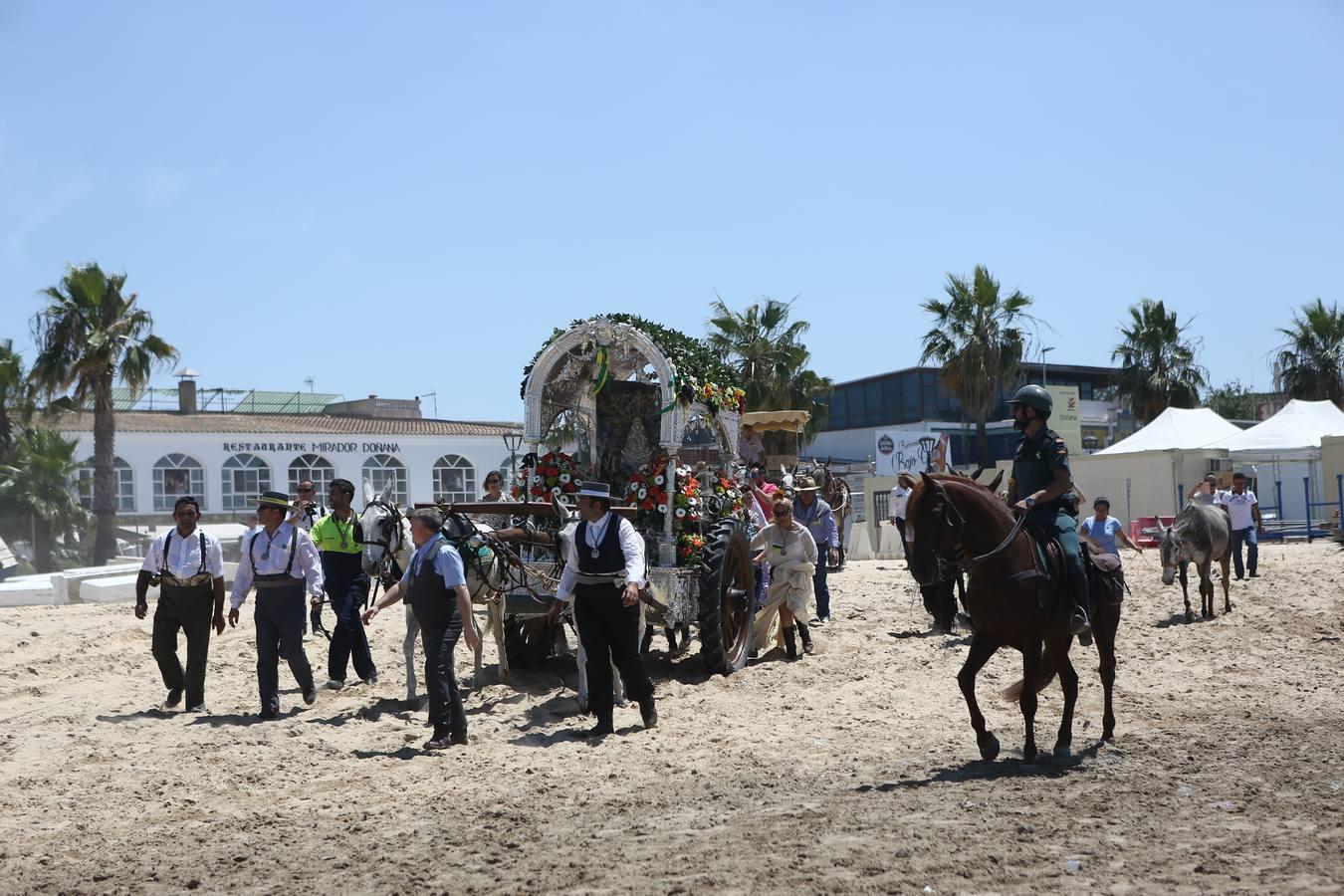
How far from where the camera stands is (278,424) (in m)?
47.9

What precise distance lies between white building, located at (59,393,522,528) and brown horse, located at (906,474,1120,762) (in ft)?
111

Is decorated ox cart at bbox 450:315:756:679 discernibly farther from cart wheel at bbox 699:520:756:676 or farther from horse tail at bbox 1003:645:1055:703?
horse tail at bbox 1003:645:1055:703

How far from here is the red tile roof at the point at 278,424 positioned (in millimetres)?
44562

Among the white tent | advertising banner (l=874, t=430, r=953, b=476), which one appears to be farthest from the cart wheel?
advertising banner (l=874, t=430, r=953, b=476)

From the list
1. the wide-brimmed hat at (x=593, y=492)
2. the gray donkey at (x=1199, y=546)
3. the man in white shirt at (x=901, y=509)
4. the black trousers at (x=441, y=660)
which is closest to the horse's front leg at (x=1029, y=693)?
the man in white shirt at (x=901, y=509)

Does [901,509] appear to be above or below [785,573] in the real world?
above

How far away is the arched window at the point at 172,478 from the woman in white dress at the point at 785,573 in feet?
114

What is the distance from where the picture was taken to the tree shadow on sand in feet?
25.4

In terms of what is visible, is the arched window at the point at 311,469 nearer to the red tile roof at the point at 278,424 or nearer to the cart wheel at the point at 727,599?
the red tile roof at the point at 278,424

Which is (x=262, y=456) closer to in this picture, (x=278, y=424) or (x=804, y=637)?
(x=278, y=424)

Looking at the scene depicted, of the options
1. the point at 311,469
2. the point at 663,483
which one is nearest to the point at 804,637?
the point at 663,483

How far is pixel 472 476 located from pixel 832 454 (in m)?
14.7

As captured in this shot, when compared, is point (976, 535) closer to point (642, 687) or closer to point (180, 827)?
point (642, 687)

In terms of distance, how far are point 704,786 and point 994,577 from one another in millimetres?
2251
